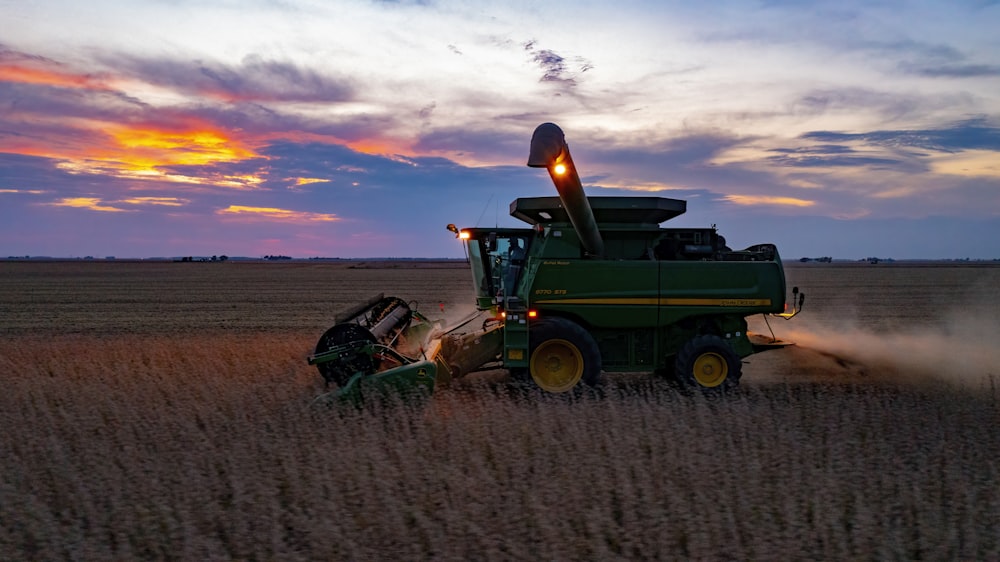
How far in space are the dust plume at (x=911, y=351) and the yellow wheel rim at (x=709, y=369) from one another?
3493mm

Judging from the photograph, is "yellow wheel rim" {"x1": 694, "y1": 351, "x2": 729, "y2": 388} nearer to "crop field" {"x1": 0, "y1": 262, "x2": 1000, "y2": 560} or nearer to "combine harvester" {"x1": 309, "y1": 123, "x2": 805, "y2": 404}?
"combine harvester" {"x1": 309, "y1": 123, "x2": 805, "y2": 404}

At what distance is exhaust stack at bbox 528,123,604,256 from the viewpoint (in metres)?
7.54

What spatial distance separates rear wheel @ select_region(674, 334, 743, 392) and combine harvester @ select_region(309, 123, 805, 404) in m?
0.02

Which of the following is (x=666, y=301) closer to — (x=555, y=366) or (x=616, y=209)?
(x=616, y=209)

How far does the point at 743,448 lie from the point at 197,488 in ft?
15.2

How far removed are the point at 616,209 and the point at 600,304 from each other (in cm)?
150

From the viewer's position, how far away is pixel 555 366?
9852 mm

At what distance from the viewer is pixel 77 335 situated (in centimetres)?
1791

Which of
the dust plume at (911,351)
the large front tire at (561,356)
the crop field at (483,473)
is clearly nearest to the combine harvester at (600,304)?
the large front tire at (561,356)

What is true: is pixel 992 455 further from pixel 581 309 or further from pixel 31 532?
pixel 31 532

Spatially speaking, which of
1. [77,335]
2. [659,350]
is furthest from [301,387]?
[77,335]

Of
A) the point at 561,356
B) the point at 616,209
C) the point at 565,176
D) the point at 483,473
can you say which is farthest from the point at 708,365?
the point at 483,473

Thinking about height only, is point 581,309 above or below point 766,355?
above

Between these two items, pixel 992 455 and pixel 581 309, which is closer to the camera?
pixel 992 455
